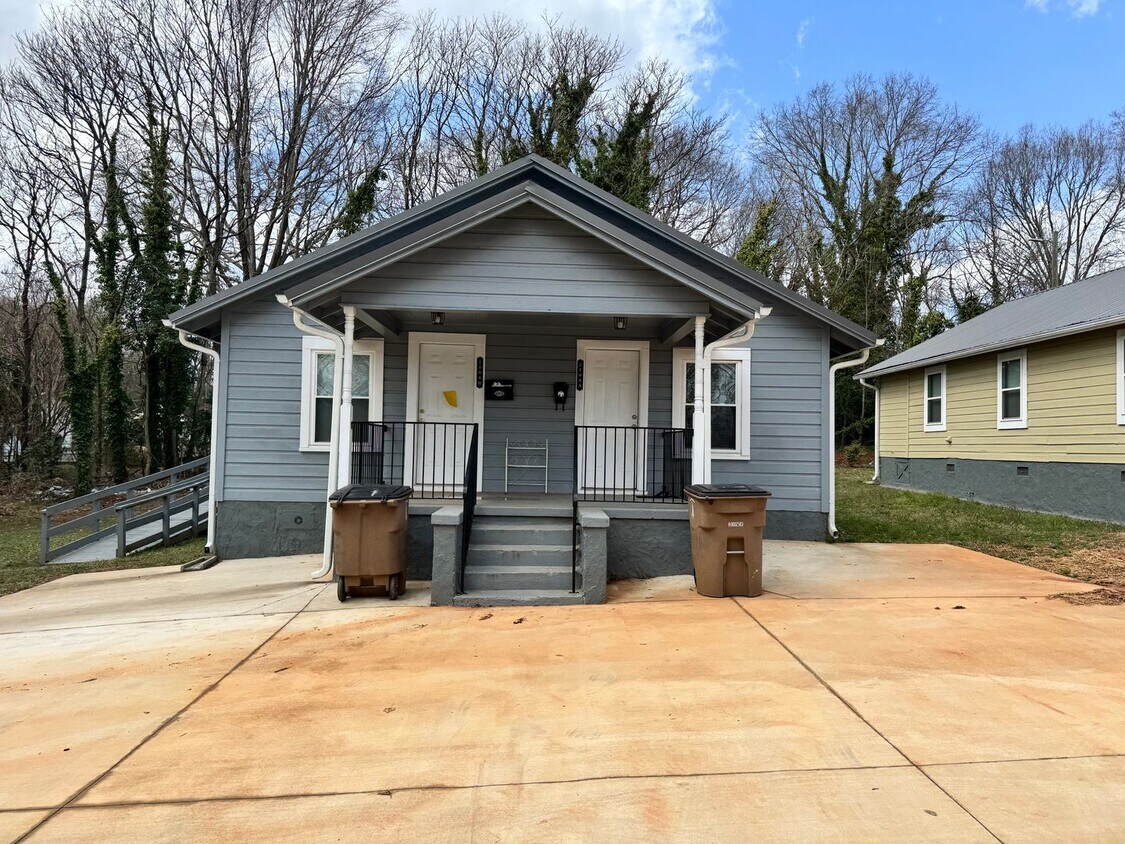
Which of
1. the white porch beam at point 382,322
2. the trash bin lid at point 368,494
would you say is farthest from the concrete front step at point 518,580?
the white porch beam at point 382,322

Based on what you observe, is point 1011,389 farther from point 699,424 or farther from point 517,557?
point 517,557

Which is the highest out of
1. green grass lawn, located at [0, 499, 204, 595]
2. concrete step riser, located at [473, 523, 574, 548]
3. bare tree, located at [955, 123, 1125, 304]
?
bare tree, located at [955, 123, 1125, 304]

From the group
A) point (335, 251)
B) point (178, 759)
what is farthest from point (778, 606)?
point (335, 251)

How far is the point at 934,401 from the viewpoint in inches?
555

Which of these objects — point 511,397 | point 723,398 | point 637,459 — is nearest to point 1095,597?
point 723,398

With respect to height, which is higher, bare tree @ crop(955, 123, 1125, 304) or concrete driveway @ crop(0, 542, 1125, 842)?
bare tree @ crop(955, 123, 1125, 304)

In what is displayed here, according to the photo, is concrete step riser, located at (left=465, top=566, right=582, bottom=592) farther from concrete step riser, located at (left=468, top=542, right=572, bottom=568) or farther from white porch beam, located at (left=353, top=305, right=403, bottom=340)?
white porch beam, located at (left=353, top=305, right=403, bottom=340)

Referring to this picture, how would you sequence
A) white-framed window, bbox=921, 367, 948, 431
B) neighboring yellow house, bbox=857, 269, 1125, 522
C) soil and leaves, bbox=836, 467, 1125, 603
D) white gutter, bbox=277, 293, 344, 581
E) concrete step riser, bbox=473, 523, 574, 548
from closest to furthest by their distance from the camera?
1. concrete step riser, bbox=473, 523, 574, 548
2. white gutter, bbox=277, 293, 344, 581
3. soil and leaves, bbox=836, 467, 1125, 603
4. neighboring yellow house, bbox=857, 269, 1125, 522
5. white-framed window, bbox=921, 367, 948, 431

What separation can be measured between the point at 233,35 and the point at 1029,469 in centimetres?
2119

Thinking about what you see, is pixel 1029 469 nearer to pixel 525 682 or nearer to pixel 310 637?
pixel 525 682

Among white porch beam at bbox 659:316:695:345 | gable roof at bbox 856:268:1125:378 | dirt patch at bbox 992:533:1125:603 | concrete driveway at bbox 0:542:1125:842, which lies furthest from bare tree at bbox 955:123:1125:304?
concrete driveway at bbox 0:542:1125:842

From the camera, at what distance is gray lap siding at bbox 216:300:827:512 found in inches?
314

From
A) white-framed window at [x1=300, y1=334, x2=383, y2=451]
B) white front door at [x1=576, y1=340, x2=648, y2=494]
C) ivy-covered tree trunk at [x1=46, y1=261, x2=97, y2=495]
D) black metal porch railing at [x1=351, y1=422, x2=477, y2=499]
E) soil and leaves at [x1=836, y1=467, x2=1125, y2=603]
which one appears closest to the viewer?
soil and leaves at [x1=836, y1=467, x2=1125, y2=603]

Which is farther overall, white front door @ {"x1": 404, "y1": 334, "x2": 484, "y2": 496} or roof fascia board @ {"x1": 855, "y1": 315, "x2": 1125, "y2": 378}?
roof fascia board @ {"x1": 855, "y1": 315, "x2": 1125, "y2": 378}
